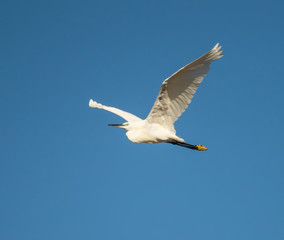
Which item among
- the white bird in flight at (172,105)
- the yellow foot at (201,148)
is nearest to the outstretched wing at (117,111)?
the white bird in flight at (172,105)

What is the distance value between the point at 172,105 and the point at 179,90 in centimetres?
73

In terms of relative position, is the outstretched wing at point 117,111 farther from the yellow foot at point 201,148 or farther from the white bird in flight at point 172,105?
the yellow foot at point 201,148

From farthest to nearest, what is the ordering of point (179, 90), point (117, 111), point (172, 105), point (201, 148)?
point (117, 111)
point (201, 148)
point (172, 105)
point (179, 90)

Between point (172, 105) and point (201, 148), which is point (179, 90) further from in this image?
point (201, 148)

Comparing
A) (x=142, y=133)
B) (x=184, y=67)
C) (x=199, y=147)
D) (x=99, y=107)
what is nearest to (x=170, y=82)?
(x=184, y=67)

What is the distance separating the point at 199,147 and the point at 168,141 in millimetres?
1732

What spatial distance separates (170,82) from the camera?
11.5m

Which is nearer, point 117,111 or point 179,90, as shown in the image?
point 179,90

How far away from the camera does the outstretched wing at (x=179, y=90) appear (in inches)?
438

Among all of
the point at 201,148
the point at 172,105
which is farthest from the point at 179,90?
the point at 201,148

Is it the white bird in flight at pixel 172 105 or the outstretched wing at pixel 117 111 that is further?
the outstretched wing at pixel 117 111

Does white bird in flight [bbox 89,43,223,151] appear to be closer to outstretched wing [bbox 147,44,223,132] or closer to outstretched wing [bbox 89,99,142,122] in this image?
outstretched wing [bbox 147,44,223,132]

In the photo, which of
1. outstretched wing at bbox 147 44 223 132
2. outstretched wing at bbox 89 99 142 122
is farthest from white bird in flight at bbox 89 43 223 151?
→ outstretched wing at bbox 89 99 142 122

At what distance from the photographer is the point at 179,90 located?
12.0 meters
